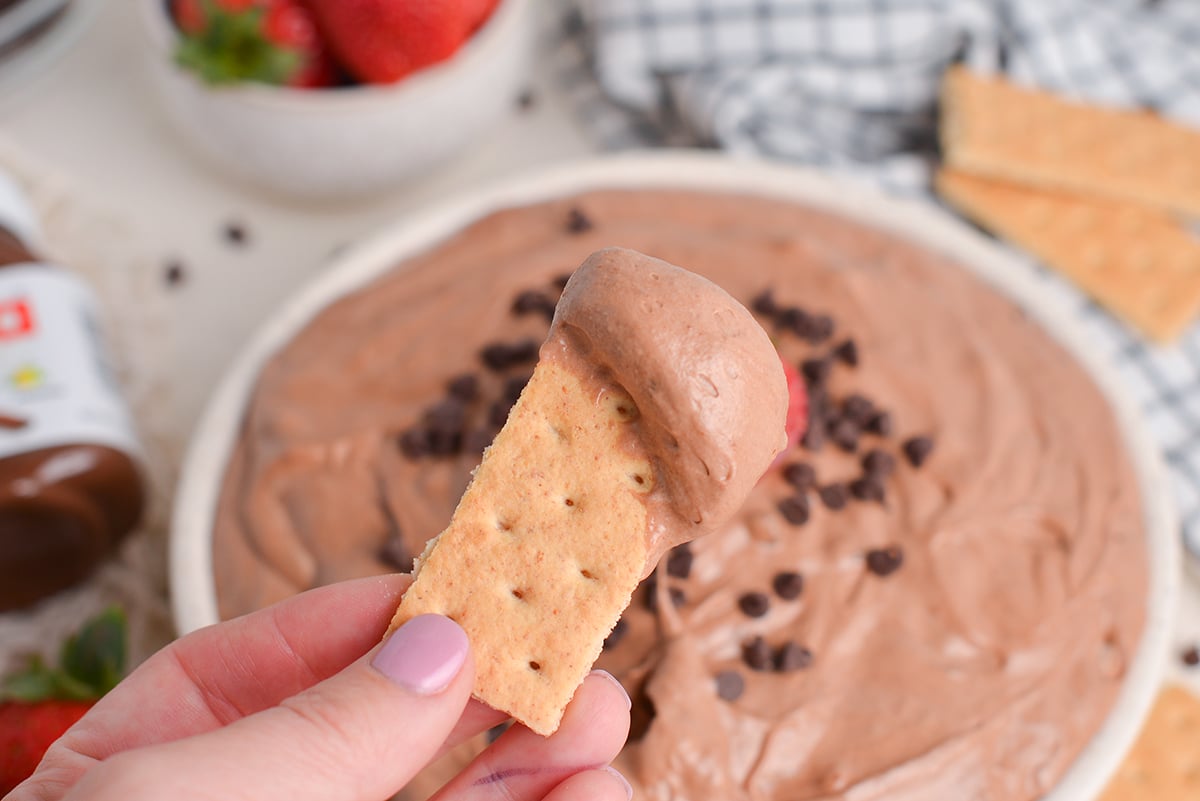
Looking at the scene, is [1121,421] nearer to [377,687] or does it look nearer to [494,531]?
[494,531]

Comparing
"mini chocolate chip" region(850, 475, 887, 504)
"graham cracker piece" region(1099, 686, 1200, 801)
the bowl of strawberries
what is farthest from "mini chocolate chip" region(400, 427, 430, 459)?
"graham cracker piece" region(1099, 686, 1200, 801)

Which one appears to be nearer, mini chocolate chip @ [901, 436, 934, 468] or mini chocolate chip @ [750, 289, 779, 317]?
mini chocolate chip @ [901, 436, 934, 468]

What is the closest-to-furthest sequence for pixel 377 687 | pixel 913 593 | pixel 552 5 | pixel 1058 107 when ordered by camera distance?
pixel 377 687 → pixel 913 593 → pixel 1058 107 → pixel 552 5

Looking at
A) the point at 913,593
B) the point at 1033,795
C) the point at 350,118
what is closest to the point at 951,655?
the point at 913,593

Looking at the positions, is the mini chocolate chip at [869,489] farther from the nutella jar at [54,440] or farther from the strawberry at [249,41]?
the strawberry at [249,41]

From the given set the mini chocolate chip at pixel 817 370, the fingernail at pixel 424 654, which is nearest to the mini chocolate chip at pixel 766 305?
the mini chocolate chip at pixel 817 370

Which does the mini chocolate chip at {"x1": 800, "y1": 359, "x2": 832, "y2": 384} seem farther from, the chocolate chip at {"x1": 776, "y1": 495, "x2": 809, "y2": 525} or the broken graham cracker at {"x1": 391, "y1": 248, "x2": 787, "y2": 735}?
the broken graham cracker at {"x1": 391, "y1": 248, "x2": 787, "y2": 735}
